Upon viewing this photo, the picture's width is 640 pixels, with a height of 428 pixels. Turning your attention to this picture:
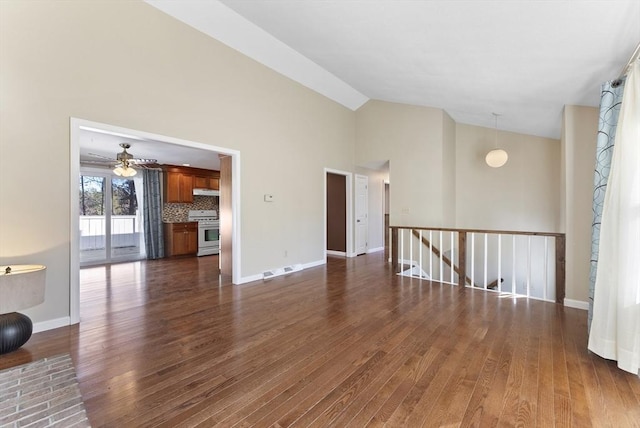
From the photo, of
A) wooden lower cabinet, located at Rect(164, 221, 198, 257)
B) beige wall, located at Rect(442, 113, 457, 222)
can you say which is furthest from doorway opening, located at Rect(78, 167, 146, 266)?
beige wall, located at Rect(442, 113, 457, 222)

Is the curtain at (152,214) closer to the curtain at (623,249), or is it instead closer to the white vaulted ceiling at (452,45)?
the white vaulted ceiling at (452,45)

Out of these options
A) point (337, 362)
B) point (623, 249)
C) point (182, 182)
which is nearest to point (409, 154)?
point (623, 249)

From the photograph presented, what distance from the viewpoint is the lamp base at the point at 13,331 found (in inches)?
90.5

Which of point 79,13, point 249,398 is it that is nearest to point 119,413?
point 249,398

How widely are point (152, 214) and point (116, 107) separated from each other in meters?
4.45

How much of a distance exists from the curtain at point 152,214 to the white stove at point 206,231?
85 cm

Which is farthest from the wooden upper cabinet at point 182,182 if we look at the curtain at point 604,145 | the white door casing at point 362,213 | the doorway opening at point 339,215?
the curtain at point 604,145

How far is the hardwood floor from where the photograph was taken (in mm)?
1661

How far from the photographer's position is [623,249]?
2.05 meters

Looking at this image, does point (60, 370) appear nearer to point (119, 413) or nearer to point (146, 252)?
point (119, 413)

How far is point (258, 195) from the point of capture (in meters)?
4.84

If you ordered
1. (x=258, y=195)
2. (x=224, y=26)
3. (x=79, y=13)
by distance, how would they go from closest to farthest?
1. (x=79, y=13)
2. (x=224, y=26)
3. (x=258, y=195)

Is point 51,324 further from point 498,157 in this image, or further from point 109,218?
point 498,157

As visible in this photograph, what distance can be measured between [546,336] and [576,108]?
8.88 feet
